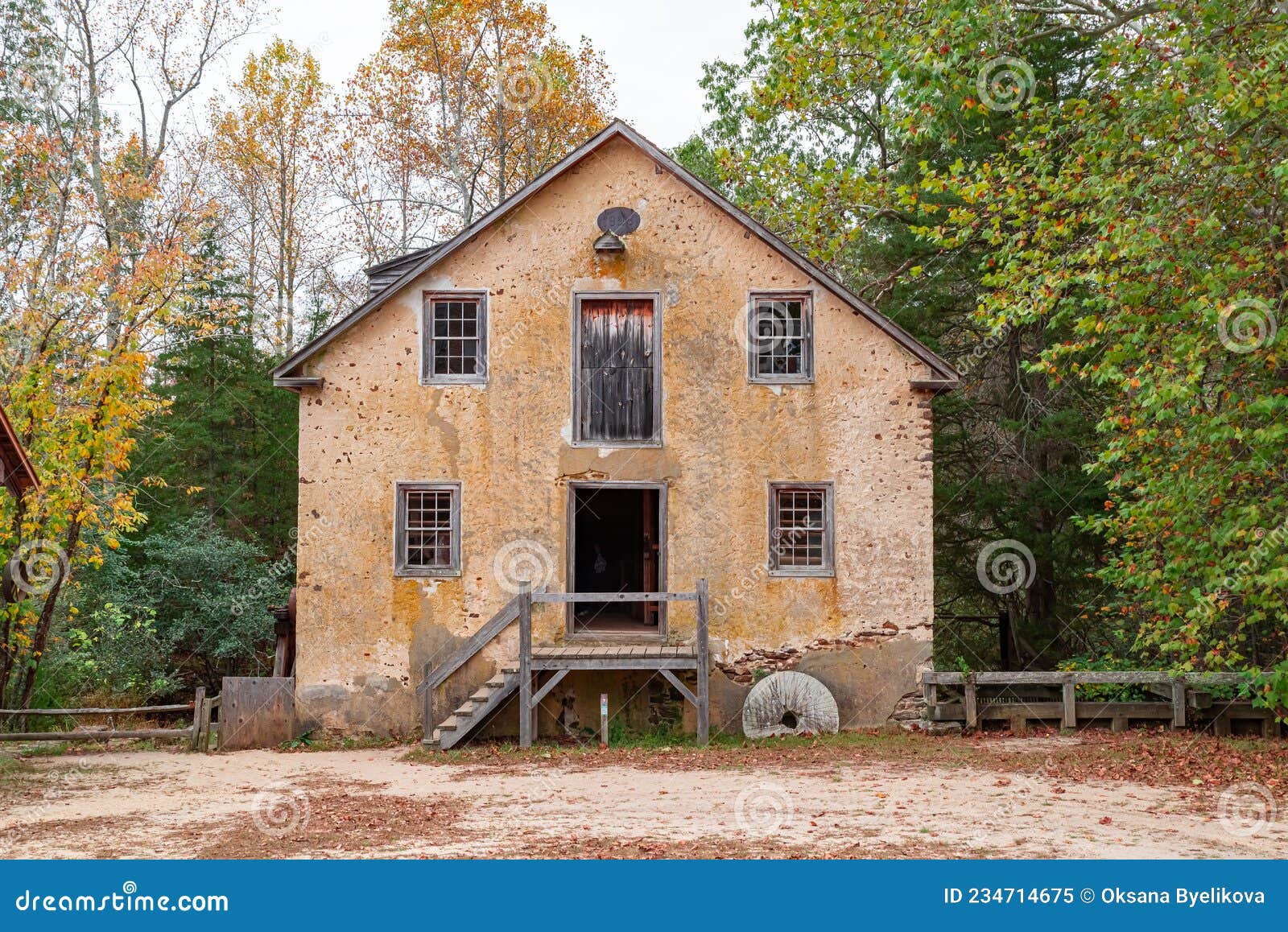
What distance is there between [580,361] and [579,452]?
4.29 feet

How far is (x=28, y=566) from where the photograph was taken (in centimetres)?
1614

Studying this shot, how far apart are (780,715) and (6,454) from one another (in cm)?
999

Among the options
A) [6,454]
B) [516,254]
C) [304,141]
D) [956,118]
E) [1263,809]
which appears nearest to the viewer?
[1263,809]

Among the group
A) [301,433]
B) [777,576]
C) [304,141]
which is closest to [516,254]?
[301,433]

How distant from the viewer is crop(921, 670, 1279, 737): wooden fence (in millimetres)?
15508

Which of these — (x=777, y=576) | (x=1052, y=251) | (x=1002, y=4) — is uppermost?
(x=1002, y=4)

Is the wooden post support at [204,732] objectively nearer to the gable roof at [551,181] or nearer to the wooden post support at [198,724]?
the wooden post support at [198,724]

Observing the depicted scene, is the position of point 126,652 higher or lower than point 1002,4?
lower

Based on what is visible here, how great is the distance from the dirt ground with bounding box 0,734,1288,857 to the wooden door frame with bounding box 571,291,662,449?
4284 millimetres

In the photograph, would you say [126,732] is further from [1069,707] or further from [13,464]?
[1069,707]

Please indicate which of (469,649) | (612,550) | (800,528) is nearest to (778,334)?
(800,528)

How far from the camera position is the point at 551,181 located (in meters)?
16.6

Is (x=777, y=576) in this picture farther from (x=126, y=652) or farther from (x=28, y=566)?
(x=126, y=652)

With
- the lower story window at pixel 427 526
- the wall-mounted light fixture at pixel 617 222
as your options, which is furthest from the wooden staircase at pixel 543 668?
the wall-mounted light fixture at pixel 617 222
